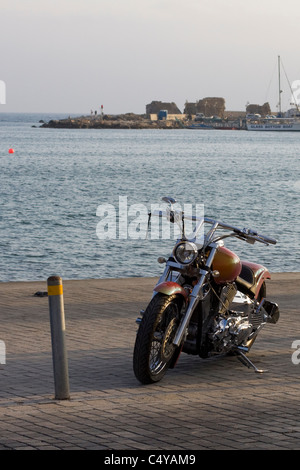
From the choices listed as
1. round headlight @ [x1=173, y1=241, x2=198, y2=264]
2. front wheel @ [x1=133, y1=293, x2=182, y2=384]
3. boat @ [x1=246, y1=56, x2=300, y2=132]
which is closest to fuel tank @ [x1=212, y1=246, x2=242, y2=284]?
round headlight @ [x1=173, y1=241, x2=198, y2=264]

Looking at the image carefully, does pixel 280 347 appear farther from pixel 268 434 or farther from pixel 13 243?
pixel 13 243

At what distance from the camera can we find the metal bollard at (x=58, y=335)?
254 inches

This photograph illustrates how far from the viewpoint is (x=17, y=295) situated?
11.4 meters

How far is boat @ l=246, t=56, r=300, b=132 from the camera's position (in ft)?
620

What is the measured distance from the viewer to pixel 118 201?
4766 centimetres

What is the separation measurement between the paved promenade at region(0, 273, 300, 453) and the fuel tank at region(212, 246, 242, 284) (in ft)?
2.62

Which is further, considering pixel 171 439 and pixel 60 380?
pixel 60 380

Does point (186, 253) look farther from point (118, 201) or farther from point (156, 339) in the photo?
point (118, 201)

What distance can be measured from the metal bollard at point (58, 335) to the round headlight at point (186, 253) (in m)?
1.00

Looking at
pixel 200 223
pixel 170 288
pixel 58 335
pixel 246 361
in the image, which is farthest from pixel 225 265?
pixel 58 335

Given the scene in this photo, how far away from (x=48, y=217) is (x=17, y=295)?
2628 centimetres

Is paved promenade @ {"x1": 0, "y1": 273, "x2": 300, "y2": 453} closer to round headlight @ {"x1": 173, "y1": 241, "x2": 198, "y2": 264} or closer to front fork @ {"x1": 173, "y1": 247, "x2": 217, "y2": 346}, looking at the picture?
front fork @ {"x1": 173, "y1": 247, "x2": 217, "y2": 346}

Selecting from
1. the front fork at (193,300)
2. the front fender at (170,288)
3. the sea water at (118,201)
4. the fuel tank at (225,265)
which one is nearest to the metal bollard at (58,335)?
the front fender at (170,288)

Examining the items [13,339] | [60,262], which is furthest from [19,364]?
[60,262]
